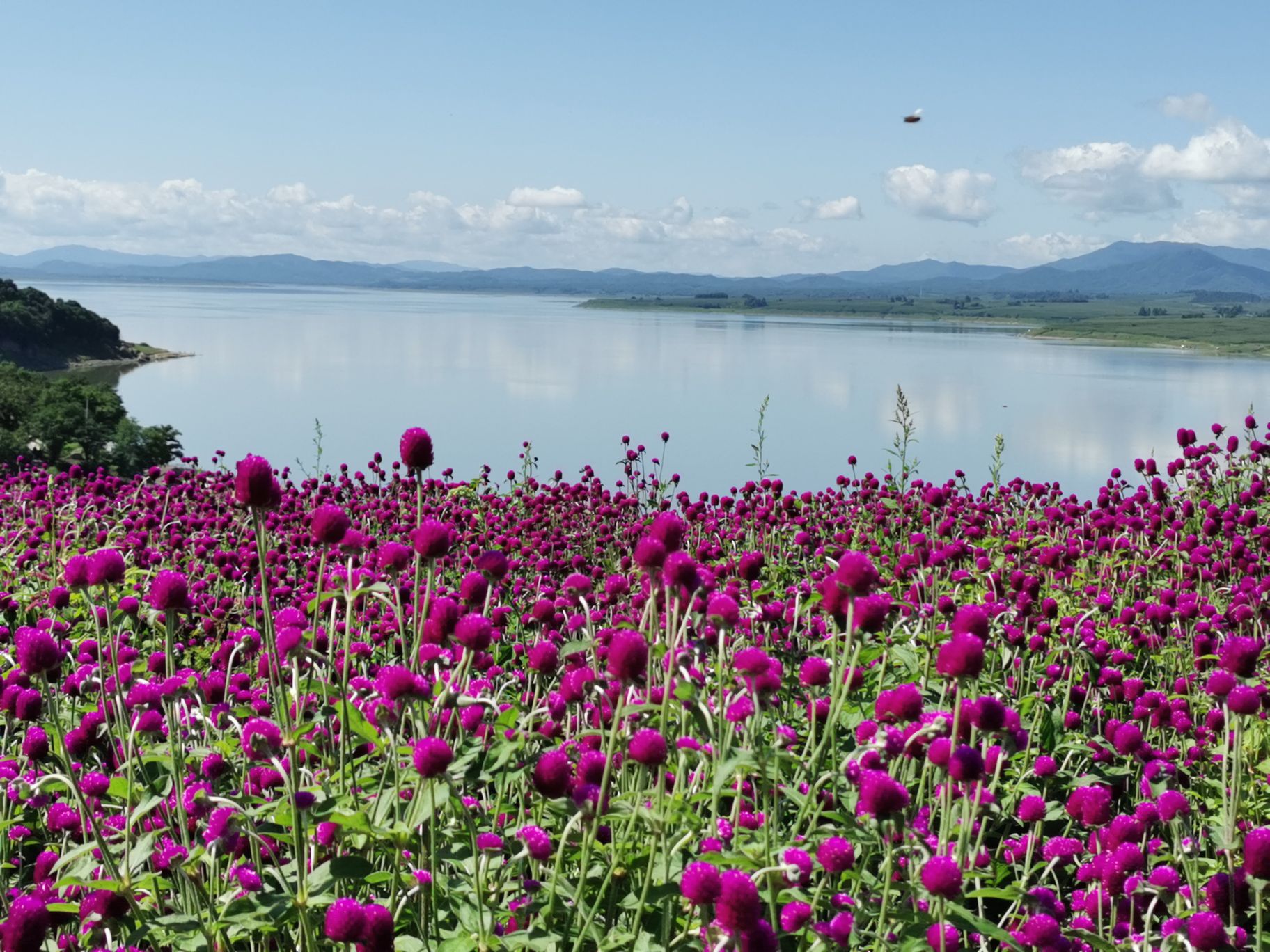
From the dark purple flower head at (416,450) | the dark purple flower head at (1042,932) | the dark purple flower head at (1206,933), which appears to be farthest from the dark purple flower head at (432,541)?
the dark purple flower head at (1206,933)

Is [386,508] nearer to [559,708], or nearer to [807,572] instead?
[807,572]

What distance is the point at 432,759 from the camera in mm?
2201

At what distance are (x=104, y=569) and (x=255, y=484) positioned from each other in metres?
0.58

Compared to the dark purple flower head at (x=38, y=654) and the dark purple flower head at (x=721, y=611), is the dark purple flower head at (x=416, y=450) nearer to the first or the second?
the dark purple flower head at (x=721, y=611)

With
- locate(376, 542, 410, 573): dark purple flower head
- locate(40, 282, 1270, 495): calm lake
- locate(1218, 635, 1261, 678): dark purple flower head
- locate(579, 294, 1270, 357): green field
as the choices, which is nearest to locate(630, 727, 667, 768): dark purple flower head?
locate(376, 542, 410, 573): dark purple flower head

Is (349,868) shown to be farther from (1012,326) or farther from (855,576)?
(1012,326)

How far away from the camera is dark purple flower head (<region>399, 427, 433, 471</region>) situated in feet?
9.52

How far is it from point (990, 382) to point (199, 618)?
3841cm

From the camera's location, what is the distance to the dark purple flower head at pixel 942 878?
7.06ft

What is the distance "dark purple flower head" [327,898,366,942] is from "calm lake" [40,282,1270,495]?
1514 centimetres

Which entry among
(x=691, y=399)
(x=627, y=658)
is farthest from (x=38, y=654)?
(x=691, y=399)

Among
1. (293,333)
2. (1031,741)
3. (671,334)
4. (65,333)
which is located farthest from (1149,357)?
(1031,741)

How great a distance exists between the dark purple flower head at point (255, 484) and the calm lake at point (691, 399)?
48.3 ft

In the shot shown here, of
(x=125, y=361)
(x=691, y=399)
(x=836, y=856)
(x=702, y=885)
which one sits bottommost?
(x=125, y=361)
